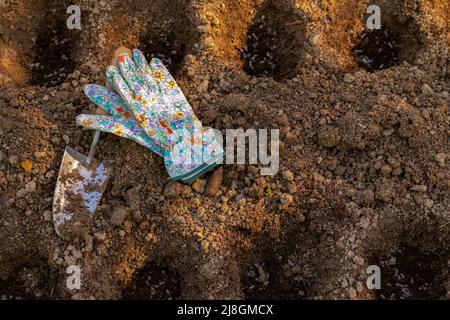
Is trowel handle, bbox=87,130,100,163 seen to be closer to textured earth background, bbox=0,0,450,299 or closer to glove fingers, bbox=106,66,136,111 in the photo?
textured earth background, bbox=0,0,450,299

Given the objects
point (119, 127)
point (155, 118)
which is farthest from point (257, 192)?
point (119, 127)

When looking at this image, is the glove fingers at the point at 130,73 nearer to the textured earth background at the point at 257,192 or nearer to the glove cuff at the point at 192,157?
the textured earth background at the point at 257,192

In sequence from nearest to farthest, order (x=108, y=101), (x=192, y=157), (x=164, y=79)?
(x=192, y=157) → (x=108, y=101) → (x=164, y=79)

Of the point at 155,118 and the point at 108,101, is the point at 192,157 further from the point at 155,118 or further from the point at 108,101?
the point at 108,101

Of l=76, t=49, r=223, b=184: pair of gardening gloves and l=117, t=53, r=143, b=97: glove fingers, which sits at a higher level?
l=117, t=53, r=143, b=97: glove fingers

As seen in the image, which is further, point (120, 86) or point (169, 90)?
point (169, 90)

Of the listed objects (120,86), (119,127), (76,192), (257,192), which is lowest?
(76,192)

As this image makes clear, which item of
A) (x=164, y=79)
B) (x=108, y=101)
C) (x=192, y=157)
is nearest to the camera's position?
(x=192, y=157)

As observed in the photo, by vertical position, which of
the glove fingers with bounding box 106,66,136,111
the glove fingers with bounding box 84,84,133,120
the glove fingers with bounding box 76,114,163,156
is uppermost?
the glove fingers with bounding box 106,66,136,111

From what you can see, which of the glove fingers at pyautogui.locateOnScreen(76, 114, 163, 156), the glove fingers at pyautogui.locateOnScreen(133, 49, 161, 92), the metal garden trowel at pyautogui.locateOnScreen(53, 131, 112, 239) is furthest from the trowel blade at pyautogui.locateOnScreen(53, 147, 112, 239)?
the glove fingers at pyautogui.locateOnScreen(133, 49, 161, 92)
